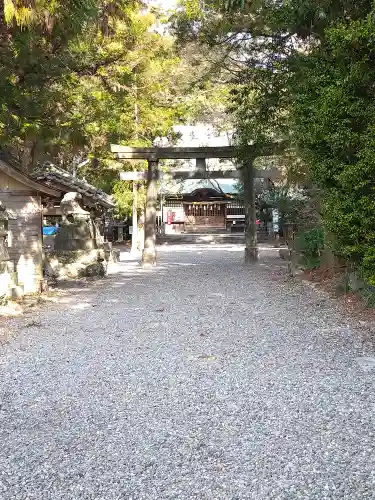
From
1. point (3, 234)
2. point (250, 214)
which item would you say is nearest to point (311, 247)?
point (250, 214)

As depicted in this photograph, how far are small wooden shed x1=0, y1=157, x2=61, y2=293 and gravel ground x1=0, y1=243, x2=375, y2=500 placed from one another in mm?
3753

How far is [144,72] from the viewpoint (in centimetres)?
2069

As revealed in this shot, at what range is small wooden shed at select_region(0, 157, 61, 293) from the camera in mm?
11508

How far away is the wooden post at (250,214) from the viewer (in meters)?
16.3

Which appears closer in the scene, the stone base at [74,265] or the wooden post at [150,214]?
the stone base at [74,265]

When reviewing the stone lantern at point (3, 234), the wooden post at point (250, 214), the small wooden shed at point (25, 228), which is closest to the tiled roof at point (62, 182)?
the small wooden shed at point (25, 228)

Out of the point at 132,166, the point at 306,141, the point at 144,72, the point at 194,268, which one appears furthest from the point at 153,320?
the point at 132,166

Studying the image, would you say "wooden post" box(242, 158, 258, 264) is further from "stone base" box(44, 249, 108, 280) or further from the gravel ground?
the gravel ground

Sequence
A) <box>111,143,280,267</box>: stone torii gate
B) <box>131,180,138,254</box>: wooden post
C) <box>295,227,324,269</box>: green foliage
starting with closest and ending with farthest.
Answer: <box>295,227,324,269</box>: green foliage → <box>111,143,280,267</box>: stone torii gate → <box>131,180,138,254</box>: wooden post

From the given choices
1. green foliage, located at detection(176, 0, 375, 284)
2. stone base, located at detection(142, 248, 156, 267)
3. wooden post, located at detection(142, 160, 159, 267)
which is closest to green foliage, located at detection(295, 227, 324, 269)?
green foliage, located at detection(176, 0, 375, 284)

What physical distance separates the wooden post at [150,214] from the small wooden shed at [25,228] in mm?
4970

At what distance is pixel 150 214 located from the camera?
16969 millimetres

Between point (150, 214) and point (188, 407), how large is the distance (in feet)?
43.4

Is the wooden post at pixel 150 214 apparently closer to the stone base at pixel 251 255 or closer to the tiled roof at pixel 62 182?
the tiled roof at pixel 62 182
